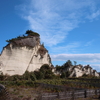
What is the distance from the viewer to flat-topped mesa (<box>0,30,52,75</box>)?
3173 cm

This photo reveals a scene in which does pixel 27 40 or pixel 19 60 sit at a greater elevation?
pixel 27 40

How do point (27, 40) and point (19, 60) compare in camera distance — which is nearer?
point (19, 60)

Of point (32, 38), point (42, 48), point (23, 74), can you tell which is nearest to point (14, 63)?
point (23, 74)

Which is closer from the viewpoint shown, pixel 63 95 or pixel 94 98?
pixel 63 95

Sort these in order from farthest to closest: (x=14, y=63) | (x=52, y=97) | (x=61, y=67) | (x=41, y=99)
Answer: (x=61, y=67) < (x=14, y=63) < (x=52, y=97) < (x=41, y=99)

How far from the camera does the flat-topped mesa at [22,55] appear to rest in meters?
31.7

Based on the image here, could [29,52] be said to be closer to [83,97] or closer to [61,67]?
[61,67]

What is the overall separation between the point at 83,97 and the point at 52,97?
3.37 m

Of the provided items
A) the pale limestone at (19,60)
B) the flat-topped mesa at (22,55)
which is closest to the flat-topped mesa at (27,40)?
the flat-topped mesa at (22,55)

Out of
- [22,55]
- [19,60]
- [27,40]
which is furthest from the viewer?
[27,40]

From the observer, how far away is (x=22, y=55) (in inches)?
1368

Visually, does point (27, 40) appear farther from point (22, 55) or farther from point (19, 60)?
point (19, 60)

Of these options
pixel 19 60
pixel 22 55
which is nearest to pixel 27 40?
pixel 22 55

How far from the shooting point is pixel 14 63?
3250 centimetres
